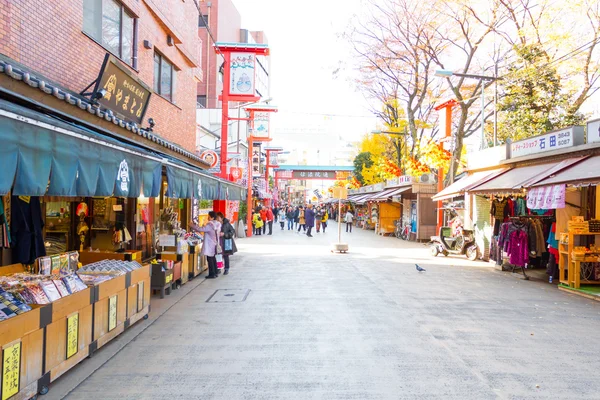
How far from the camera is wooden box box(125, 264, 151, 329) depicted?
6.88 meters

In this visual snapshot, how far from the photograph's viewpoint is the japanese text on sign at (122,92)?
879cm

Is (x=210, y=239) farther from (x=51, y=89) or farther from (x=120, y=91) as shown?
(x=51, y=89)

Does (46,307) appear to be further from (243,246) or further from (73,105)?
(243,246)

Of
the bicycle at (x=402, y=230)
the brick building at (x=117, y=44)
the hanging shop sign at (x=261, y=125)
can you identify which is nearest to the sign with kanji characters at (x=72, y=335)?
the brick building at (x=117, y=44)

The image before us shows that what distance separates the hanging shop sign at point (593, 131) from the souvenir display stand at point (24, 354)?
10.9 metres

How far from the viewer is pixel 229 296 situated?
384 inches

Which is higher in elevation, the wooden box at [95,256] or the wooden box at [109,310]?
the wooden box at [95,256]

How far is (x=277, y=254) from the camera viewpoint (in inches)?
691

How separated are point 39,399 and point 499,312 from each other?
23.4ft

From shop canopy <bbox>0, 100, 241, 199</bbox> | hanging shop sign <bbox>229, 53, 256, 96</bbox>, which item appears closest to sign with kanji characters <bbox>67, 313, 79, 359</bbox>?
shop canopy <bbox>0, 100, 241, 199</bbox>

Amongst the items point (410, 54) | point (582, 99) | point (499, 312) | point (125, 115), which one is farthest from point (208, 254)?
point (410, 54)

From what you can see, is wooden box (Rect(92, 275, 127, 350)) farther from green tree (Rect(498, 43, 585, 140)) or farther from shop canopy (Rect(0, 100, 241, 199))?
green tree (Rect(498, 43, 585, 140))

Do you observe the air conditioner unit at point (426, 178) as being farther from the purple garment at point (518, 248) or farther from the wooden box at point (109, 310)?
the wooden box at point (109, 310)

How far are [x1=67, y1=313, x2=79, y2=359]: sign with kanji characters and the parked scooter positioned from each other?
1411 cm
